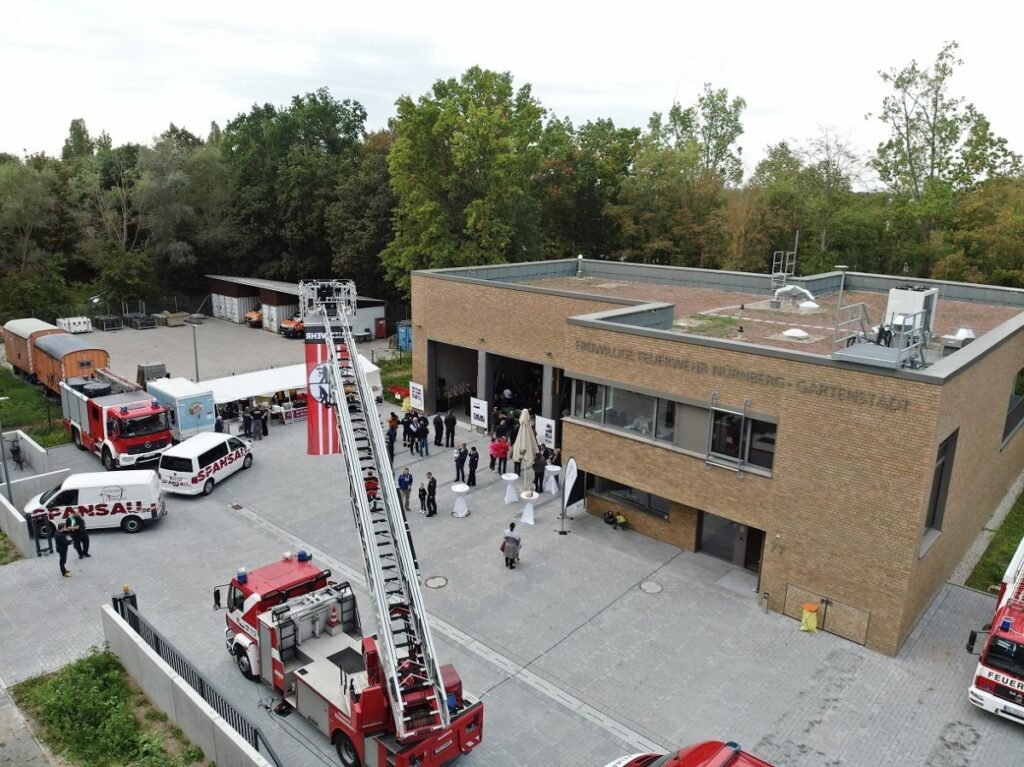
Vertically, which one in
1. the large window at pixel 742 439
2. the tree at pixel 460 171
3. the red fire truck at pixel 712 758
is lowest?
the red fire truck at pixel 712 758

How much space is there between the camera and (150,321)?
5103cm

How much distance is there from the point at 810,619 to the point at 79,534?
54.2 feet

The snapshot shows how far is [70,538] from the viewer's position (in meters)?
18.0

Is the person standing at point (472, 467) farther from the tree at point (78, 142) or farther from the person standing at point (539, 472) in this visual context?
the tree at point (78, 142)

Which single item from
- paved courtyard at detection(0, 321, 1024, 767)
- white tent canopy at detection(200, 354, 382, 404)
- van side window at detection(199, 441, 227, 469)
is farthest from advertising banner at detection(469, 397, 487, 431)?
van side window at detection(199, 441, 227, 469)

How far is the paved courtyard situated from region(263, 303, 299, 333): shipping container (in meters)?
29.1

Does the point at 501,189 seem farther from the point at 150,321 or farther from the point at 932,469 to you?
the point at 932,469

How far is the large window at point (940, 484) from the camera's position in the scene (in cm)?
1529

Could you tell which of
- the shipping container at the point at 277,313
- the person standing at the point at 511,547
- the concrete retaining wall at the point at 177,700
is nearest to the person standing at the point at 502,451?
the person standing at the point at 511,547

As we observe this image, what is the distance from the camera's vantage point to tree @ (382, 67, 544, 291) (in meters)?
40.3

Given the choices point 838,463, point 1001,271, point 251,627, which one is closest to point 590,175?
point 1001,271

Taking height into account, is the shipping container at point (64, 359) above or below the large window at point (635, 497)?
above

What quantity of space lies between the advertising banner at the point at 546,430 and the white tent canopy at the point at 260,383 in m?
6.59

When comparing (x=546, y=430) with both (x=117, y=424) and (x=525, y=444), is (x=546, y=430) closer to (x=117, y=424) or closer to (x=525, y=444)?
(x=525, y=444)
